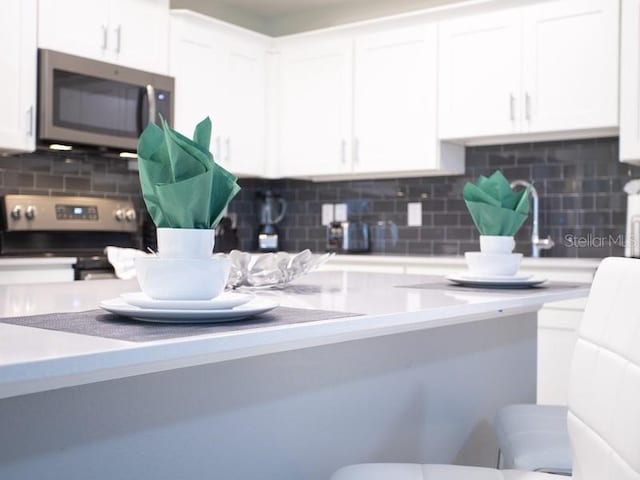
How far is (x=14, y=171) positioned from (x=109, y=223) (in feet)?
1.83

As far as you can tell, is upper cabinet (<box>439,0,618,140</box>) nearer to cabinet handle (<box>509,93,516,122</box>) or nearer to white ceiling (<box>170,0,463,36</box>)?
cabinet handle (<box>509,93,516,122</box>)

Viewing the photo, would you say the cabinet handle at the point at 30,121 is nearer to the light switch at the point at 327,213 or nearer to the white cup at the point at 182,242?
the light switch at the point at 327,213

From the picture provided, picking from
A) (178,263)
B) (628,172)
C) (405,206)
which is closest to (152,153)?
(178,263)

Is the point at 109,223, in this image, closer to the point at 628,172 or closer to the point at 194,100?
the point at 194,100

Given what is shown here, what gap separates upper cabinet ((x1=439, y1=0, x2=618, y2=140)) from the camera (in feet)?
12.0

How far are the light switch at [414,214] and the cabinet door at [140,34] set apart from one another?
5.42 feet

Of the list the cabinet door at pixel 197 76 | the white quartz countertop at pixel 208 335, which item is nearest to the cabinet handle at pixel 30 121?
the cabinet door at pixel 197 76

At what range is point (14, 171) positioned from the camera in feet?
12.7

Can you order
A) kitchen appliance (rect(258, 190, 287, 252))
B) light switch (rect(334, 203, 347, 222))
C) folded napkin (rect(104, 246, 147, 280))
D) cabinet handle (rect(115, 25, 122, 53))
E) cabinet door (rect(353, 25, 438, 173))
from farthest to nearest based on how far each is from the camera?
kitchen appliance (rect(258, 190, 287, 252)), light switch (rect(334, 203, 347, 222)), cabinet door (rect(353, 25, 438, 173)), cabinet handle (rect(115, 25, 122, 53)), folded napkin (rect(104, 246, 147, 280))

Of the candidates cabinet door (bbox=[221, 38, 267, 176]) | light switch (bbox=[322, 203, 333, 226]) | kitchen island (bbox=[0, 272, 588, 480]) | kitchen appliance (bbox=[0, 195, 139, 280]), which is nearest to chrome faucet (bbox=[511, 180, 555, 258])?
light switch (bbox=[322, 203, 333, 226])

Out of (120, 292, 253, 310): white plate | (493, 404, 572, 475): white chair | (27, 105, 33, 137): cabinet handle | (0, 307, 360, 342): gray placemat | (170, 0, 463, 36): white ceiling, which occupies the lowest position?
(493, 404, 572, 475): white chair

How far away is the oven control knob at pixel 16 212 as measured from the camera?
3.74 m

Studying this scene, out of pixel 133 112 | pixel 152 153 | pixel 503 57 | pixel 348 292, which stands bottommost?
pixel 348 292

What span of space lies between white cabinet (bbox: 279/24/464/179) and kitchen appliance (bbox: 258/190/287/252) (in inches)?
15.3
